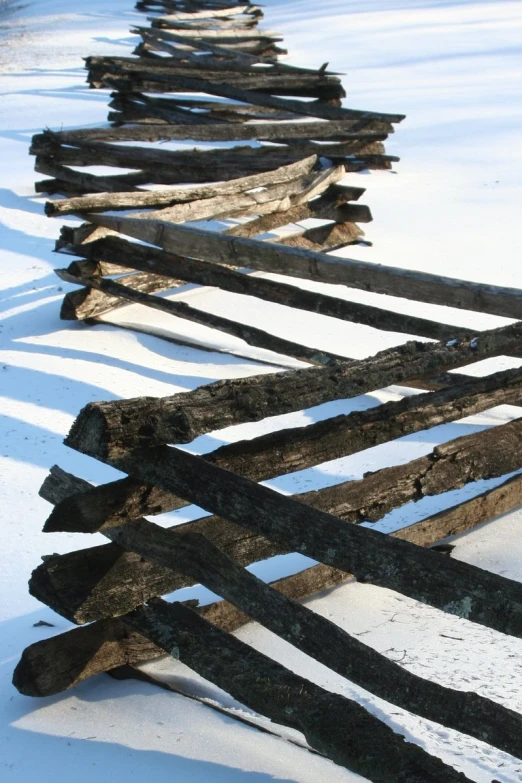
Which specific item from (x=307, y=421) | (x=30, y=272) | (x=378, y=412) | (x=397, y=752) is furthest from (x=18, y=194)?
(x=397, y=752)

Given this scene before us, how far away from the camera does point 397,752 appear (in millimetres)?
2205

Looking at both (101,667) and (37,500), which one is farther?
(37,500)

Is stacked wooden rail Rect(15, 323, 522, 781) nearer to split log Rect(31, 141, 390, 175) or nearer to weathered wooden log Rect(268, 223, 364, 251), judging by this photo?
weathered wooden log Rect(268, 223, 364, 251)

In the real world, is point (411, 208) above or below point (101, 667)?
above

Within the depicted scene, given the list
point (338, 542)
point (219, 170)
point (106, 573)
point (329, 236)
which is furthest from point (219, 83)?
point (338, 542)

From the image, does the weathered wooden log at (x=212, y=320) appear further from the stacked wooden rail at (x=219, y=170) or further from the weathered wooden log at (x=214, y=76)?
the weathered wooden log at (x=214, y=76)

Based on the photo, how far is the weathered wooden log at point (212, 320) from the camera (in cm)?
532

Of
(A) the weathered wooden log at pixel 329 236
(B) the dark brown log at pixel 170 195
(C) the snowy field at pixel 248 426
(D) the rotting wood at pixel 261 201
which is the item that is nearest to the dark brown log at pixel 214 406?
(C) the snowy field at pixel 248 426

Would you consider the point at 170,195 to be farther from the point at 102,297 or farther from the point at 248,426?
the point at 248,426

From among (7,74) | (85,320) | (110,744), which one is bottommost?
(110,744)

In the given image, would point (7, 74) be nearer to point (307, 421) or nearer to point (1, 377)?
point (1, 377)

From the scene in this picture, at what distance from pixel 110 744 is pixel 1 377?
3087mm

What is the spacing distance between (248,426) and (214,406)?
236cm

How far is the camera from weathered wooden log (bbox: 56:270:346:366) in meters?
5.32
